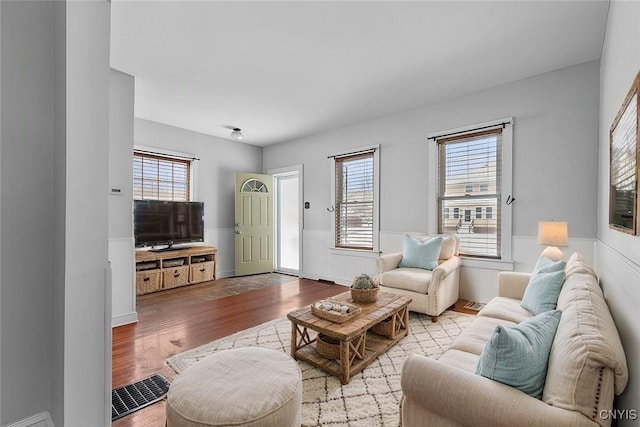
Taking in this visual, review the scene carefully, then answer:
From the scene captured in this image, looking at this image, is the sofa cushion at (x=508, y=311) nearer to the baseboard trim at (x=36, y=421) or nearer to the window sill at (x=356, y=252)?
the window sill at (x=356, y=252)

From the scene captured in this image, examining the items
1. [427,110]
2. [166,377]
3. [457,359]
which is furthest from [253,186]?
[457,359]

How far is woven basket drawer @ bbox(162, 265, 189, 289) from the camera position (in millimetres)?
4535

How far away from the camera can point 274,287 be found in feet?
15.7

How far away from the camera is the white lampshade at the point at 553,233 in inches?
112

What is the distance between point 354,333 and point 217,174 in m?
4.49

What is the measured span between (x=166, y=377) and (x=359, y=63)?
3.21 metres

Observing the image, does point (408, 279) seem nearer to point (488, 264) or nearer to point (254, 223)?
point (488, 264)

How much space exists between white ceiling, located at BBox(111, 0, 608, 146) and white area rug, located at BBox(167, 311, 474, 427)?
8.69 feet

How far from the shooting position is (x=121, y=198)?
3215 mm

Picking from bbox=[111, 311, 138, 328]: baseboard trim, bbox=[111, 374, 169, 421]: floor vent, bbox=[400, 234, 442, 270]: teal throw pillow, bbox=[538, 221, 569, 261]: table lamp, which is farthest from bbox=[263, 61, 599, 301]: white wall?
bbox=[111, 374, 169, 421]: floor vent

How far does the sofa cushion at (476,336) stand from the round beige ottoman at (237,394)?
0.96 meters

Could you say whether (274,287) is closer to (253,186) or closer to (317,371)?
(253,186)

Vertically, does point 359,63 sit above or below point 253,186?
above

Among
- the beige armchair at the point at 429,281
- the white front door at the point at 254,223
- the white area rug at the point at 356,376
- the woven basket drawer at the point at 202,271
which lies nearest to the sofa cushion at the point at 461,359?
the white area rug at the point at 356,376
